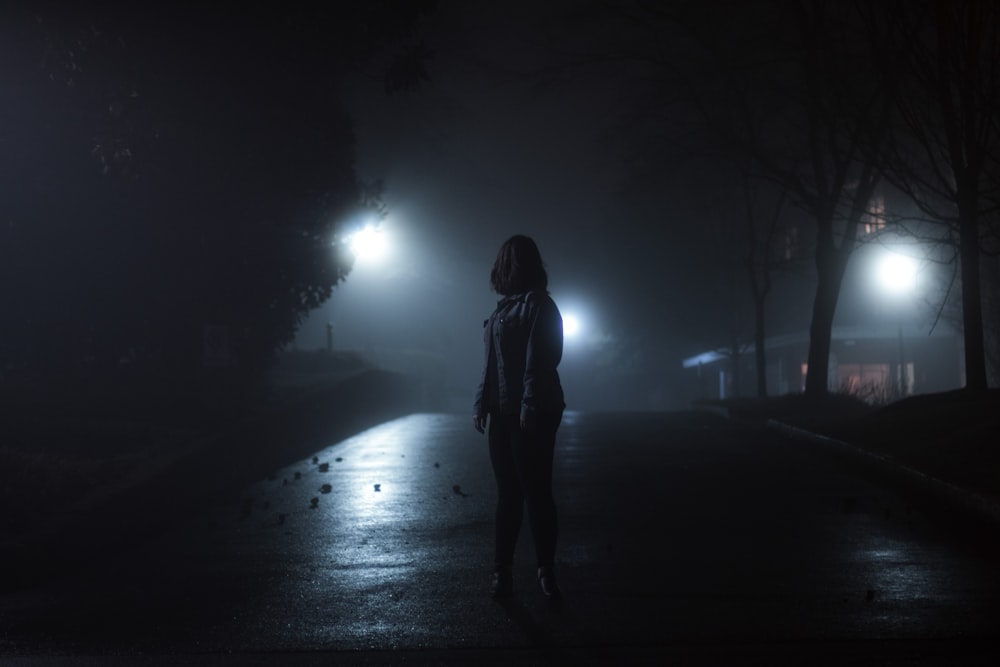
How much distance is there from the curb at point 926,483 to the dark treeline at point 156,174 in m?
8.69

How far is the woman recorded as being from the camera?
7059 millimetres

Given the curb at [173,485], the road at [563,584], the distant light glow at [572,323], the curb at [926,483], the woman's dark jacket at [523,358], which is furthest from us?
the distant light glow at [572,323]

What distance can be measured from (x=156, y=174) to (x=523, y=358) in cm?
1156

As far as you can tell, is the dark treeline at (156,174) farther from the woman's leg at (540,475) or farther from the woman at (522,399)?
the woman's leg at (540,475)

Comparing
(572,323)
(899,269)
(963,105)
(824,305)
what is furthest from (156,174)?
(572,323)

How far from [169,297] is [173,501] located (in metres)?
6.04

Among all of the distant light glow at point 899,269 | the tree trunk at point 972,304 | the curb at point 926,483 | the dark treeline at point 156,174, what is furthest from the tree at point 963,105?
the distant light glow at point 899,269

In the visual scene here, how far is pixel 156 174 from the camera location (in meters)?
17.3

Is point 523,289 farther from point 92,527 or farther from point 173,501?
point 173,501

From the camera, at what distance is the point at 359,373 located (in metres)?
31.0

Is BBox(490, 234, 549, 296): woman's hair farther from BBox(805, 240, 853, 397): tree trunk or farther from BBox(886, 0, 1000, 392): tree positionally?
BBox(805, 240, 853, 397): tree trunk

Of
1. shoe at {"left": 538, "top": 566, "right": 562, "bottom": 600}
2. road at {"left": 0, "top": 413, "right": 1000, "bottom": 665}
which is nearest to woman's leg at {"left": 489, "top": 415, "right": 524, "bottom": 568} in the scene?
shoe at {"left": 538, "top": 566, "right": 562, "bottom": 600}

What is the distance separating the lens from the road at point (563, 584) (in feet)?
19.7

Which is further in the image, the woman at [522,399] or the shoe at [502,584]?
the shoe at [502,584]
